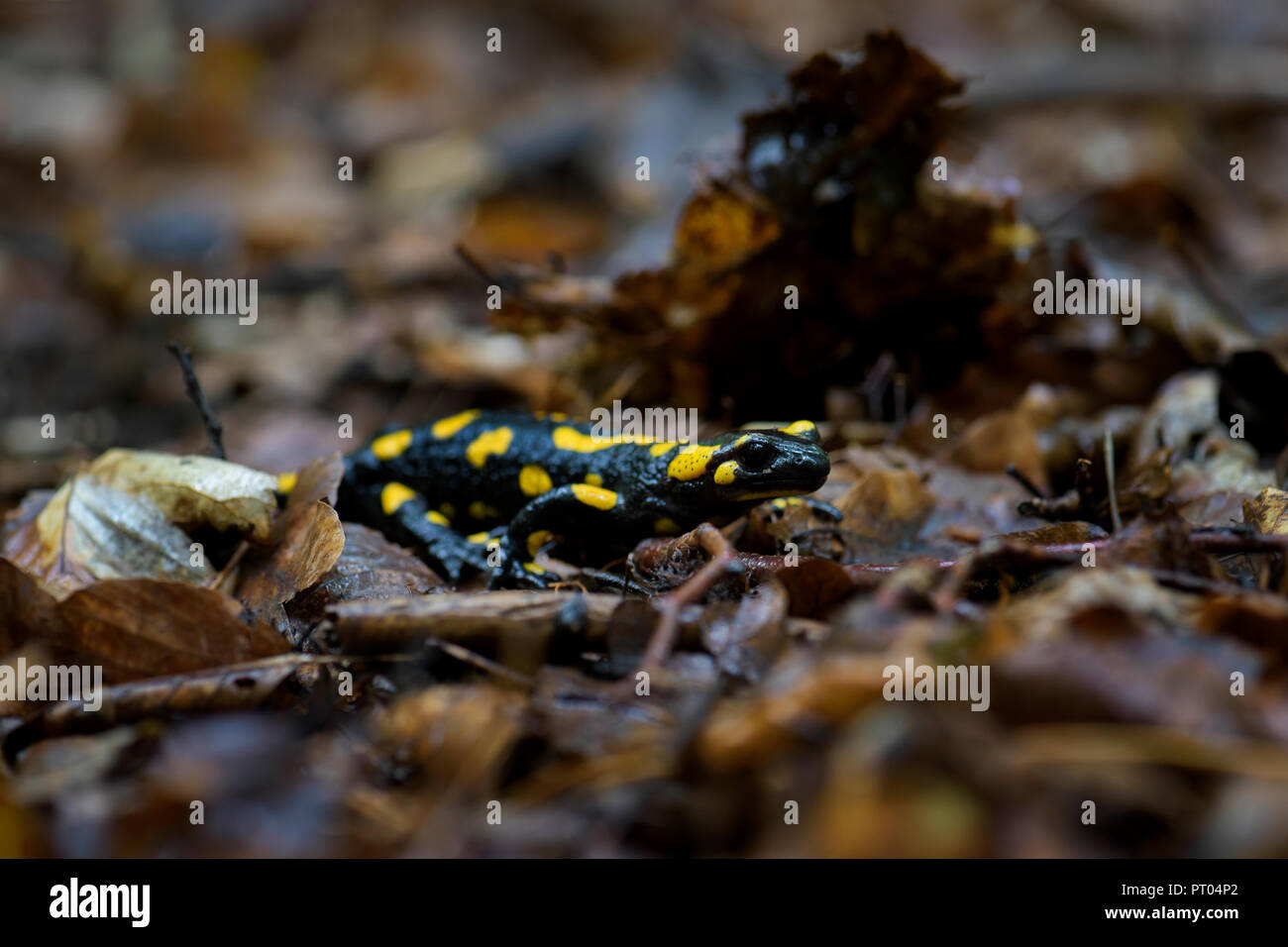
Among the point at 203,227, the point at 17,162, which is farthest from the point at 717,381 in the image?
the point at 17,162

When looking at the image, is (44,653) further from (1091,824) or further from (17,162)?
(17,162)

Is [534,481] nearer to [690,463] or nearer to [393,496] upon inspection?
[393,496]

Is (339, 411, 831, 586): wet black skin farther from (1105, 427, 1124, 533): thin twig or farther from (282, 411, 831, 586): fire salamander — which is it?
(1105, 427, 1124, 533): thin twig

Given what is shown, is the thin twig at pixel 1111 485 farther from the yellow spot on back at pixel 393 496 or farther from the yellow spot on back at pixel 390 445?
the yellow spot on back at pixel 390 445
